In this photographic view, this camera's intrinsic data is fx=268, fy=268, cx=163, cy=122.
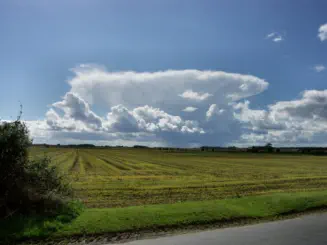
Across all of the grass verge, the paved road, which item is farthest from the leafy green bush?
the paved road

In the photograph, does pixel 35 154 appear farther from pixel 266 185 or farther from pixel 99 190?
pixel 266 185

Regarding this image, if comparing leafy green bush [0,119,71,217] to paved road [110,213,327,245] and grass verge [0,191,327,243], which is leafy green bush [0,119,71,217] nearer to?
grass verge [0,191,327,243]

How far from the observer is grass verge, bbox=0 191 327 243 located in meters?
9.22

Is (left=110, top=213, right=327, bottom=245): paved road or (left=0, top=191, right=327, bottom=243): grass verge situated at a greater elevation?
(left=0, top=191, right=327, bottom=243): grass verge

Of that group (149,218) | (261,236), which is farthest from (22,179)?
(261,236)

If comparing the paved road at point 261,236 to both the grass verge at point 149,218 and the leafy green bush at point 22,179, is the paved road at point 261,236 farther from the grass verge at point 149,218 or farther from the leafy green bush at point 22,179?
the leafy green bush at point 22,179

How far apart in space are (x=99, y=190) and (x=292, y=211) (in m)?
13.2

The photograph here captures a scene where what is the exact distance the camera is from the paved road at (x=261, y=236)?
8.88m

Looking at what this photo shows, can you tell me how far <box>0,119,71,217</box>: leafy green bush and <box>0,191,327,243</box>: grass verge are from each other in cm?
69

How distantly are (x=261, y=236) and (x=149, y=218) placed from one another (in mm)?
4257

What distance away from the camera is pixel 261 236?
949 centimetres

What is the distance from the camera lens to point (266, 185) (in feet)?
80.3

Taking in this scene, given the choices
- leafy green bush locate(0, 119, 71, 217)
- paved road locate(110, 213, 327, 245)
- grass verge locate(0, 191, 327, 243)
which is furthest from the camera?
leafy green bush locate(0, 119, 71, 217)

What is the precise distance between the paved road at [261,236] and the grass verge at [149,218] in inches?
45.6
